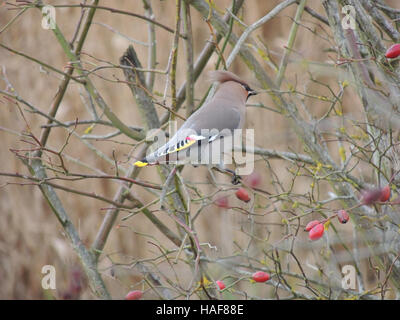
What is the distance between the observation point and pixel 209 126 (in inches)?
109

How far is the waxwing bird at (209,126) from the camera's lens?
2.45 m

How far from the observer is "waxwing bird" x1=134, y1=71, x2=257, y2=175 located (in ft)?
8.03

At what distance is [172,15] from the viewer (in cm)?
467

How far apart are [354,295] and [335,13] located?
1058mm

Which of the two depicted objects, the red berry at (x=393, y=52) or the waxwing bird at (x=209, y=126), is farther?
the waxwing bird at (x=209, y=126)

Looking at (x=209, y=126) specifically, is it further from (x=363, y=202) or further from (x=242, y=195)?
(x=363, y=202)
